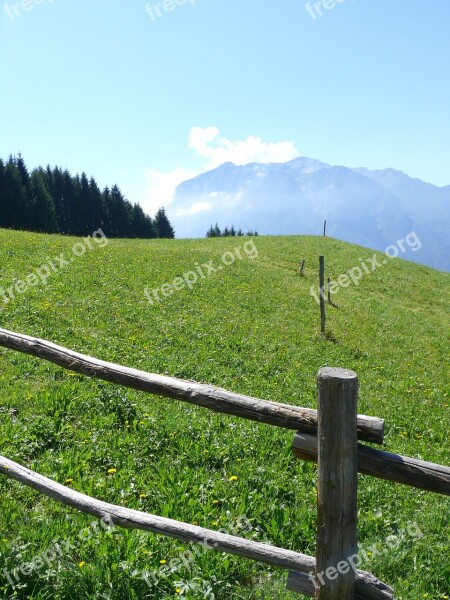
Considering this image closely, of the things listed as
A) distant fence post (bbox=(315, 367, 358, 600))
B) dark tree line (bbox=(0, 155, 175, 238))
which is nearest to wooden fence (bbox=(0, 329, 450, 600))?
distant fence post (bbox=(315, 367, 358, 600))

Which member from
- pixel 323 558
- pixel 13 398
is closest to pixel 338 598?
pixel 323 558

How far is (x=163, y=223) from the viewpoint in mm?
91812

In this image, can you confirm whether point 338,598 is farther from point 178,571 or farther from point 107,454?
point 107,454

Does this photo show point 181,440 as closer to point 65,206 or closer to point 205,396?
point 205,396

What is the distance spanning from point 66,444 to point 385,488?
4521 millimetres

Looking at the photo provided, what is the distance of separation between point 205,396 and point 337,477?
3.89 feet

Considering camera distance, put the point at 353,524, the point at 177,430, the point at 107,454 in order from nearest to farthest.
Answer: the point at 353,524 → the point at 107,454 → the point at 177,430

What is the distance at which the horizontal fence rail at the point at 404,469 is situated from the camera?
9.84ft

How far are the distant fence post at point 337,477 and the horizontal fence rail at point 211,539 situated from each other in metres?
0.16

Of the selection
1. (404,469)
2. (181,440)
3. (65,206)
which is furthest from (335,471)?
(65,206)

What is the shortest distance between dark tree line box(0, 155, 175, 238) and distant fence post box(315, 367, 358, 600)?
6435cm

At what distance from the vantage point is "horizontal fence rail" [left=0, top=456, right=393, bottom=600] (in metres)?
3.17

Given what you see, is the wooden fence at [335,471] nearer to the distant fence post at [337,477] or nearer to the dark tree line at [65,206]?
the distant fence post at [337,477]

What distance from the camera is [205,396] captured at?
3.67 m
